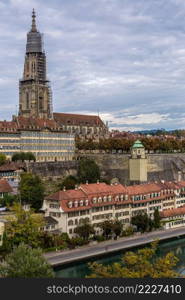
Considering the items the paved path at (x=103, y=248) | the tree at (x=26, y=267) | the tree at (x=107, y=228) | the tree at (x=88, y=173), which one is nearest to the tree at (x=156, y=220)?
the paved path at (x=103, y=248)

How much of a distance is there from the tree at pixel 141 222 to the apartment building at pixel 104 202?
2.10 metres

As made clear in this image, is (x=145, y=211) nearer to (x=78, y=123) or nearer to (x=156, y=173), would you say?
(x=156, y=173)

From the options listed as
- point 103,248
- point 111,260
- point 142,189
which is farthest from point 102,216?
point 111,260

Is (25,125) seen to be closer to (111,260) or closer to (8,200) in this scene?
(8,200)

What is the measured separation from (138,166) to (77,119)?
2151 inches

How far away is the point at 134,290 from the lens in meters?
16.2

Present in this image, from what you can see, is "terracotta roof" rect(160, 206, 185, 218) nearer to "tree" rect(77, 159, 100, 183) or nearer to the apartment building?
the apartment building

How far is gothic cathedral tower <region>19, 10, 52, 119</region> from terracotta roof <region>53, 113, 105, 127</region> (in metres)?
2.99

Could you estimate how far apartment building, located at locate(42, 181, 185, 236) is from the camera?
54656mm

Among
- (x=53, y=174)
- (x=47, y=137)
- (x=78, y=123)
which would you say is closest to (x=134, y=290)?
(x=53, y=174)

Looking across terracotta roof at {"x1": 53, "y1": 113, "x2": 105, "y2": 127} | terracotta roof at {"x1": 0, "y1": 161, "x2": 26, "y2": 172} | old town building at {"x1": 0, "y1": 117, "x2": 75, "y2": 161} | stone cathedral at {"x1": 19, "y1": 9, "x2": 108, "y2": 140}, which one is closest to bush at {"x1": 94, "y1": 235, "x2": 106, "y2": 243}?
terracotta roof at {"x1": 0, "y1": 161, "x2": 26, "y2": 172}

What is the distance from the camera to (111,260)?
4812 cm

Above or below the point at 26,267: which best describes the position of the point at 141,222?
below

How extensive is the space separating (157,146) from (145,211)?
165ft
